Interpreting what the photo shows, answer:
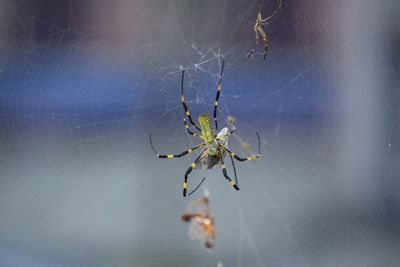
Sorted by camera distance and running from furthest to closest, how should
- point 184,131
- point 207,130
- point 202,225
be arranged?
point 184,131 → point 207,130 → point 202,225

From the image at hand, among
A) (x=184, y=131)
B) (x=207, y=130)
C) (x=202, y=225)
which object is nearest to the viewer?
(x=202, y=225)

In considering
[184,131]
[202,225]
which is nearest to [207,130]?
[202,225]

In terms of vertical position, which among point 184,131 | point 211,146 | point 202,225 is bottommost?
point 202,225

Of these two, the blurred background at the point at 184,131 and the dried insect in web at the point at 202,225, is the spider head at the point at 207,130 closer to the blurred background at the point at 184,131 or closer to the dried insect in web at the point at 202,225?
the dried insect in web at the point at 202,225

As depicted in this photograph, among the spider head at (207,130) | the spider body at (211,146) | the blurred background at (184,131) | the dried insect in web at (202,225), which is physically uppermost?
the blurred background at (184,131)

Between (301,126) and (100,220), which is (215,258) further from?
(301,126)

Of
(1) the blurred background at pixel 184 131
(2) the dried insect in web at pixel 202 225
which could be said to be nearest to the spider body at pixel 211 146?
(2) the dried insect in web at pixel 202 225

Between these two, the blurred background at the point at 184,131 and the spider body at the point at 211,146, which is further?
the blurred background at the point at 184,131

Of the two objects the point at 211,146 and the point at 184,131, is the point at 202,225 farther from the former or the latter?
the point at 184,131

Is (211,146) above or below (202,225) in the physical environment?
above
